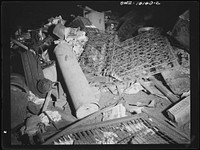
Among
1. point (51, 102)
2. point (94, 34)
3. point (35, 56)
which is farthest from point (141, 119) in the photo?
point (94, 34)

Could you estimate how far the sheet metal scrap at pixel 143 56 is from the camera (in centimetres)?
354

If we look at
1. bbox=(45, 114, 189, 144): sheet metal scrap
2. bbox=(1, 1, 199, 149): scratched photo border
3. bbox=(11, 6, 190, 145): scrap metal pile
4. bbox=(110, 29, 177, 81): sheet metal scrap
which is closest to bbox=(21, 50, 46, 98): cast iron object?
bbox=(11, 6, 190, 145): scrap metal pile

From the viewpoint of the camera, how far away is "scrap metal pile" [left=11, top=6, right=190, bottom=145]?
8.49ft

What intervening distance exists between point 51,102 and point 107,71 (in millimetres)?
1242

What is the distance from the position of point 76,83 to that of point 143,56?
158 cm

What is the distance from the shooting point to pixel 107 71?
143 inches

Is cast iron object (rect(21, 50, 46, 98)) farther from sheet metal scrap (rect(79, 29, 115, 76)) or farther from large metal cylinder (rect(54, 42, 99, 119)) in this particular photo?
sheet metal scrap (rect(79, 29, 115, 76))

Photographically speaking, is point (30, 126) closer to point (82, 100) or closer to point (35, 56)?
point (82, 100)

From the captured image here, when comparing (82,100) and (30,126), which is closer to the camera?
(30,126)

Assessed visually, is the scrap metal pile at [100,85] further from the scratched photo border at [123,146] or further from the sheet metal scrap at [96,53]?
the scratched photo border at [123,146]

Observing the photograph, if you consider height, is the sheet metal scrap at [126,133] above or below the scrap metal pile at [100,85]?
below

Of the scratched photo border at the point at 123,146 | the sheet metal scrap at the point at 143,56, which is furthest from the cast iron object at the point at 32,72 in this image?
the sheet metal scrap at the point at 143,56

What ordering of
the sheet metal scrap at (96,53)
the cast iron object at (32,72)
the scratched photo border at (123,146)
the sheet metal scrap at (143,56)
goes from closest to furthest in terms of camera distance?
the scratched photo border at (123,146), the cast iron object at (32,72), the sheet metal scrap at (143,56), the sheet metal scrap at (96,53)

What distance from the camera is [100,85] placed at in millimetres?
3604
